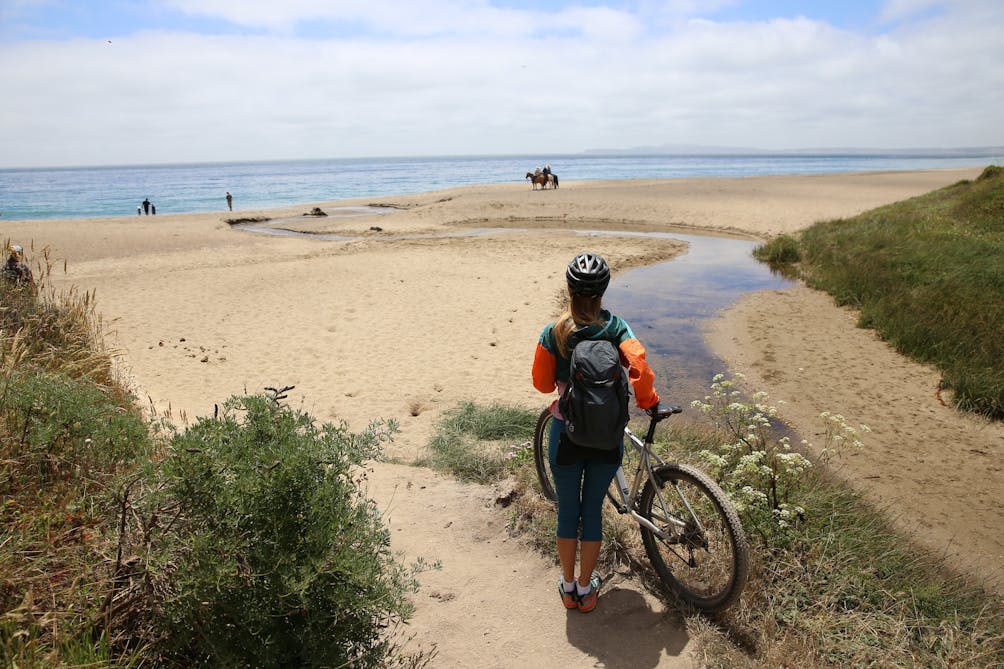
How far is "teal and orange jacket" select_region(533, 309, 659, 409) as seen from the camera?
2.98m

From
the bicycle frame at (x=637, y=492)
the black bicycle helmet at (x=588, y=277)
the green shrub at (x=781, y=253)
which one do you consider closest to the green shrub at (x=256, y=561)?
the black bicycle helmet at (x=588, y=277)

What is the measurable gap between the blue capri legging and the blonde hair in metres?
0.47

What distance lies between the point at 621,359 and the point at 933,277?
32.4 feet

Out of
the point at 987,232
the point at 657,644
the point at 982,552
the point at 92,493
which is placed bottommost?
the point at 982,552

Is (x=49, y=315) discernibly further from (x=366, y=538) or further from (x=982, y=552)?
(x=982, y=552)

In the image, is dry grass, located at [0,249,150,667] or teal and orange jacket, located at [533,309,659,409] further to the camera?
teal and orange jacket, located at [533,309,659,409]

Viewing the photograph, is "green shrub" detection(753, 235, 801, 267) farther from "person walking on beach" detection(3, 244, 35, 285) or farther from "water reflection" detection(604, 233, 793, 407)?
"person walking on beach" detection(3, 244, 35, 285)

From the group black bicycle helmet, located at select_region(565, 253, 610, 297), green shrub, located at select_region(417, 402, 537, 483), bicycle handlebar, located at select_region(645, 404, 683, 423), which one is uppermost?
black bicycle helmet, located at select_region(565, 253, 610, 297)

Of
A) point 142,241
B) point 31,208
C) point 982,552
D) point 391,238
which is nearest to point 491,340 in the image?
point 982,552

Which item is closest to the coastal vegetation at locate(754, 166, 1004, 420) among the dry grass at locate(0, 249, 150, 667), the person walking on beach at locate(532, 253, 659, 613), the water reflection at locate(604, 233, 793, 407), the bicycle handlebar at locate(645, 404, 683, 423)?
the water reflection at locate(604, 233, 793, 407)

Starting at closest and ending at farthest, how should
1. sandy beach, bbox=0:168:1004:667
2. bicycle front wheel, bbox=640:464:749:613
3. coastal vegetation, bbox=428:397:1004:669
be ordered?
coastal vegetation, bbox=428:397:1004:669 → bicycle front wheel, bbox=640:464:749:613 → sandy beach, bbox=0:168:1004:667

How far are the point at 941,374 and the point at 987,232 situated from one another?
20.9 ft

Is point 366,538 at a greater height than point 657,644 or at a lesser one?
greater

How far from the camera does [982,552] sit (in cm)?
475
